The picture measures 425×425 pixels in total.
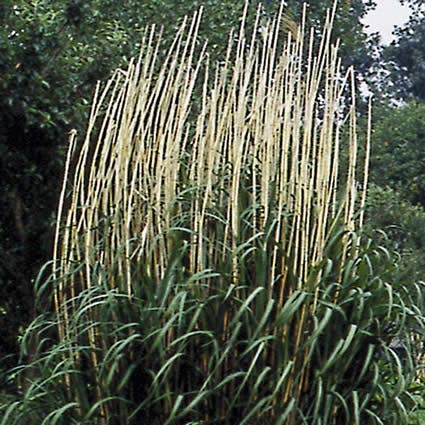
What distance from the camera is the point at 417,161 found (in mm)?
13727

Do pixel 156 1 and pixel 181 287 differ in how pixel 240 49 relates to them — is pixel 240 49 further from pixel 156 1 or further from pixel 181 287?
pixel 156 1

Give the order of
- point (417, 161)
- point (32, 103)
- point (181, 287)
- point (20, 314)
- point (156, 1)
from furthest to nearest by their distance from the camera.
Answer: point (417, 161)
point (156, 1)
point (20, 314)
point (32, 103)
point (181, 287)

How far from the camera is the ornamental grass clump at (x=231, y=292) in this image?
3.47m

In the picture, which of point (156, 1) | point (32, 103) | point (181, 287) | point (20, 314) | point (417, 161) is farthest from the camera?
point (417, 161)

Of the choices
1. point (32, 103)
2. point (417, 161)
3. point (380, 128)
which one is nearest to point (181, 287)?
point (32, 103)

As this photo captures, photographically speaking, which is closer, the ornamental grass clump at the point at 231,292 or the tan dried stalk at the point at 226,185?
the ornamental grass clump at the point at 231,292

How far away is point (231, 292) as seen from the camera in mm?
3482

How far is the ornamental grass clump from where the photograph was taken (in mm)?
3467

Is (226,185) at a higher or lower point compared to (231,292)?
higher

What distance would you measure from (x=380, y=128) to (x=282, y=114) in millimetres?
11052

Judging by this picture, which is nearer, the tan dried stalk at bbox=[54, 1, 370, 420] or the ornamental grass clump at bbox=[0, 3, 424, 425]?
the ornamental grass clump at bbox=[0, 3, 424, 425]

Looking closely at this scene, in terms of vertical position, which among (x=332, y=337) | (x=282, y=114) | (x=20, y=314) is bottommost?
(x=20, y=314)

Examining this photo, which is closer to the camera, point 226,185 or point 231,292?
point 231,292

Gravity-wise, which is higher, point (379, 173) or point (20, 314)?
point (379, 173)
